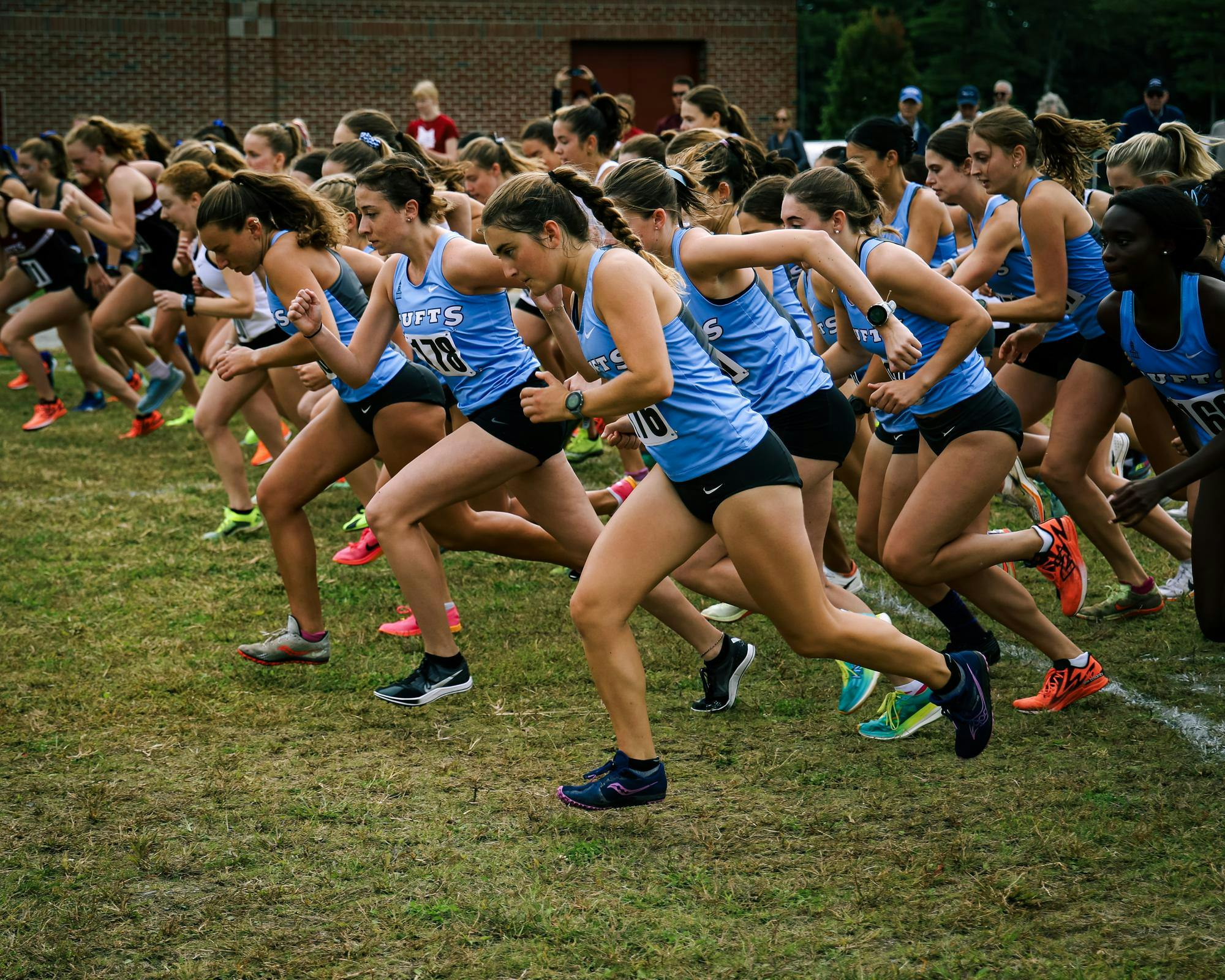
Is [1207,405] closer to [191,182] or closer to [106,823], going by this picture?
[106,823]

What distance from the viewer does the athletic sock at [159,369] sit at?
437 inches

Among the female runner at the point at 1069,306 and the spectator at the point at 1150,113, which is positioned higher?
the spectator at the point at 1150,113

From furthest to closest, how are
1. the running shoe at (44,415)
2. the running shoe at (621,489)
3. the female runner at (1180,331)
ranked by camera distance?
1. the running shoe at (44,415)
2. the running shoe at (621,489)
3. the female runner at (1180,331)

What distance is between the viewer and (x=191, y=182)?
762 cm

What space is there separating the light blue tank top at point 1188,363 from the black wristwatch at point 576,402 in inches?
86.5

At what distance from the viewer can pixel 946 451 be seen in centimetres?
486

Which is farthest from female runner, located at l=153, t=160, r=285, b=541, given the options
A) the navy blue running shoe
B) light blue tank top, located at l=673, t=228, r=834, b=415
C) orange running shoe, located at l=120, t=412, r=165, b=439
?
the navy blue running shoe

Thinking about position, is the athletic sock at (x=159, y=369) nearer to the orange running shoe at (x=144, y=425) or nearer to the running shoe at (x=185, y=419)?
the orange running shoe at (x=144, y=425)

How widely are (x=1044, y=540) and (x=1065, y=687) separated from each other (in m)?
0.62

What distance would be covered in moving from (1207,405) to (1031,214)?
1.24 metres

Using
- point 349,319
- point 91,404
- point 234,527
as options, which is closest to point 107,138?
point 91,404

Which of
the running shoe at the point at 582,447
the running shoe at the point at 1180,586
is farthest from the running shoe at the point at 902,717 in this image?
the running shoe at the point at 582,447

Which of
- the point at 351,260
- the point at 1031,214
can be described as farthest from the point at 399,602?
the point at 1031,214

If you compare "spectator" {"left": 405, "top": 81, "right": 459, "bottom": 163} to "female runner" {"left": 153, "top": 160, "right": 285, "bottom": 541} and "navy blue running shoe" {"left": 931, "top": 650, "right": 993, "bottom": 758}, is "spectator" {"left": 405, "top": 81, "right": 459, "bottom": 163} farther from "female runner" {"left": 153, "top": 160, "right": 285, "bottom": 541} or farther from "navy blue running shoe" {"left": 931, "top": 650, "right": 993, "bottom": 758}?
"navy blue running shoe" {"left": 931, "top": 650, "right": 993, "bottom": 758}
